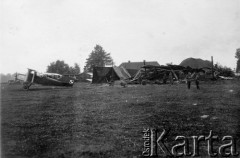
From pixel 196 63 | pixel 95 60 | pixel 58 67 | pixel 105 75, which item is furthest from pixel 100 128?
pixel 95 60

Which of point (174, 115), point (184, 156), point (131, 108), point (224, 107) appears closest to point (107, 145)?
point (184, 156)

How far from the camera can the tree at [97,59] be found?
81.9 m

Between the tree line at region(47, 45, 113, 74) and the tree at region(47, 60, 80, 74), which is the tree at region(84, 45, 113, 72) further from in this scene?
the tree at region(47, 60, 80, 74)

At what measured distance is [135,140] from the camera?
227 inches

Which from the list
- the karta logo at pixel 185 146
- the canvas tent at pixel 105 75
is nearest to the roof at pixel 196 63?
the canvas tent at pixel 105 75

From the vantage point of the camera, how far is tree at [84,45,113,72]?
81.9m

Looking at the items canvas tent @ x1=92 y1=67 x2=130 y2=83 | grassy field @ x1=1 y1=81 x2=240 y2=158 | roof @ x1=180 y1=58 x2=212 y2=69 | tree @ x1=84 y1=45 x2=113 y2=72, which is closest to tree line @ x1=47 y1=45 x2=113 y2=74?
tree @ x1=84 y1=45 x2=113 y2=72

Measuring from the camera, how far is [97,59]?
8325cm

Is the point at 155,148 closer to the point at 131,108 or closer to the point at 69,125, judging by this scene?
the point at 69,125

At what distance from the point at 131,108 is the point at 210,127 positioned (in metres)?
3.98

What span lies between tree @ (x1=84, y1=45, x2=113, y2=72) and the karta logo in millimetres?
74122

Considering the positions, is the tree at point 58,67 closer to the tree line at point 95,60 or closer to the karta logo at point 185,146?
the tree line at point 95,60

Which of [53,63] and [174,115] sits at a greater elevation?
[53,63]

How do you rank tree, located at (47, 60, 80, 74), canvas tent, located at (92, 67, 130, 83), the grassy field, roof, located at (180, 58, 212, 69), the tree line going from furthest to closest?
the tree line
tree, located at (47, 60, 80, 74)
roof, located at (180, 58, 212, 69)
canvas tent, located at (92, 67, 130, 83)
the grassy field
